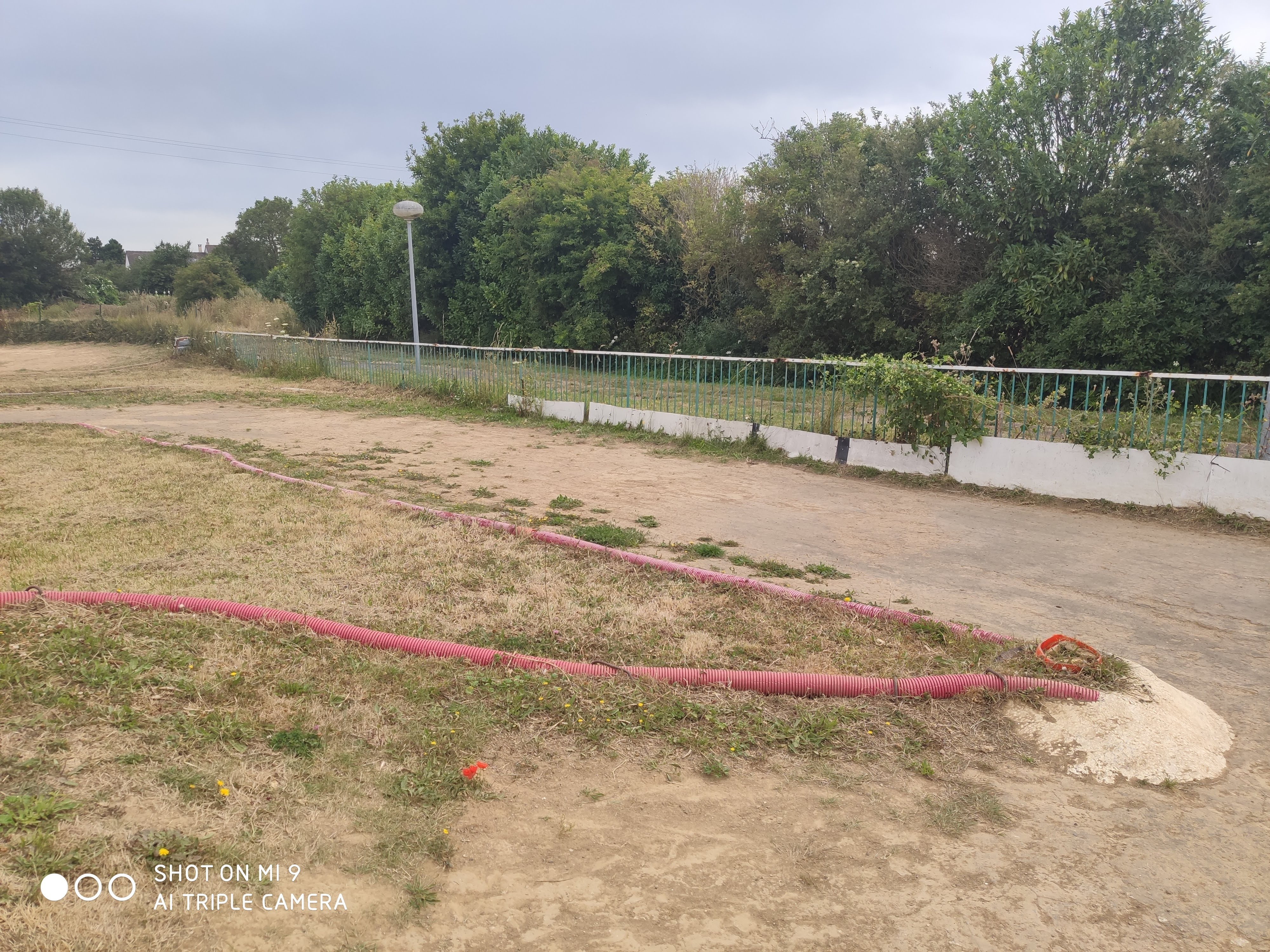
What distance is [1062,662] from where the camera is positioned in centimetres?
386

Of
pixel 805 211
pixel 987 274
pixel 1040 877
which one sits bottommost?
pixel 1040 877

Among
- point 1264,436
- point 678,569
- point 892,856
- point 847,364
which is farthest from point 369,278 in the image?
point 892,856

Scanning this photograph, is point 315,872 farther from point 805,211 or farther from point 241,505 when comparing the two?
point 805,211

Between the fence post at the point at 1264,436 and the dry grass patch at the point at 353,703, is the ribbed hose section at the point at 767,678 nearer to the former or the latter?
the dry grass patch at the point at 353,703

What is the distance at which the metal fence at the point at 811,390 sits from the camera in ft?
23.9

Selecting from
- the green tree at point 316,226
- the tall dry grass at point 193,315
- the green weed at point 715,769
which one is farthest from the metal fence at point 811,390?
the green tree at point 316,226

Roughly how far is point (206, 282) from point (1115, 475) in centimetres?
4466

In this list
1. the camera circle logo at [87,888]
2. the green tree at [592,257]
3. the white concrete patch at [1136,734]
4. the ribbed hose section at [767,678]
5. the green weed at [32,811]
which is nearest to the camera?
the camera circle logo at [87,888]

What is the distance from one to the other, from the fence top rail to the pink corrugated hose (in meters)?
4.00

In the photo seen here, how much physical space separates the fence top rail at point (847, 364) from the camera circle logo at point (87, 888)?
7386mm

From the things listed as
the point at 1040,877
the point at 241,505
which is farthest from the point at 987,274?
the point at 1040,877

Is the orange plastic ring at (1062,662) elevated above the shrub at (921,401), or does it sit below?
below

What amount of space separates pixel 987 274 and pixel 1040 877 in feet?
45.3

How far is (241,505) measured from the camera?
6.84 m
